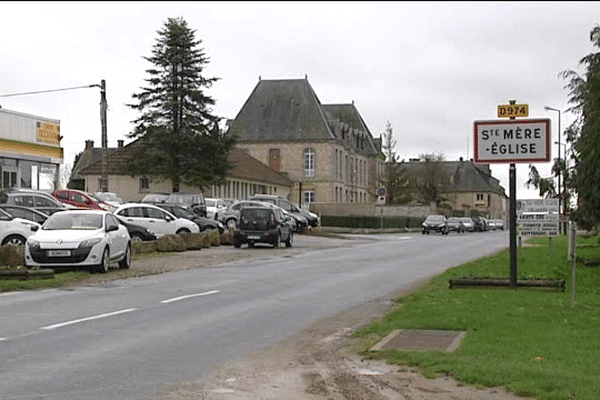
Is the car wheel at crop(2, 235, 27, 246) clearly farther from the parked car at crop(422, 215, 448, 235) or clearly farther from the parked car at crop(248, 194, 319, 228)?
the parked car at crop(422, 215, 448, 235)

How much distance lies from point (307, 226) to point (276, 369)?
46.4m

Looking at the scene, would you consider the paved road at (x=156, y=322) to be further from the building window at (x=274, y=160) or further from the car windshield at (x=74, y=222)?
the building window at (x=274, y=160)

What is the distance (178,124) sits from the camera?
67.2 metres

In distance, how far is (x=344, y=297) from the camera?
58.0 feet

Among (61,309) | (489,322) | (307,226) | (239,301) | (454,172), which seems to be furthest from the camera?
(454,172)

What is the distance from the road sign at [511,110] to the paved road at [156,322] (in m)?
4.17

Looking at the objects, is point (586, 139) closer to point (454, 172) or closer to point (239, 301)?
point (239, 301)

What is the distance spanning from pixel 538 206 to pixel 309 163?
76381 mm

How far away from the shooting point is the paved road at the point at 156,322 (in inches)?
356

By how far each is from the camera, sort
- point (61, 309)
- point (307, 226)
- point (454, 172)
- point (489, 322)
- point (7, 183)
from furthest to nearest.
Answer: point (454, 172) < point (307, 226) < point (7, 183) < point (61, 309) < point (489, 322)

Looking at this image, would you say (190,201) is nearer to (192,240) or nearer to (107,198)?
(107,198)

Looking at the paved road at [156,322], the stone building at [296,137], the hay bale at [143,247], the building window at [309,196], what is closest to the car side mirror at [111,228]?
the paved road at [156,322]

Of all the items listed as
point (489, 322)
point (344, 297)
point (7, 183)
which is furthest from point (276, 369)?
point (7, 183)

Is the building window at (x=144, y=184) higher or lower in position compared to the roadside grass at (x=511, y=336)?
higher
